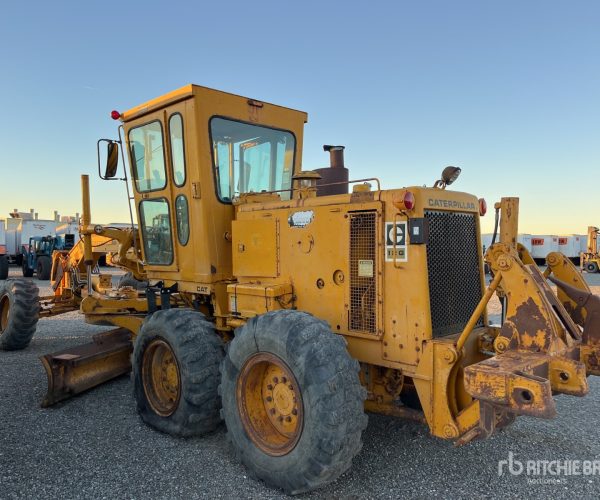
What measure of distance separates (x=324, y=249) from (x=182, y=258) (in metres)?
1.96

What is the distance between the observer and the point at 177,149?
5.45 m

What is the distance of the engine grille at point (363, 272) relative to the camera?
158 inches

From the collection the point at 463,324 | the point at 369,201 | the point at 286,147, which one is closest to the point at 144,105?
the point at 286,147

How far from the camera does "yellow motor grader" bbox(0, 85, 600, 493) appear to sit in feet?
11.2

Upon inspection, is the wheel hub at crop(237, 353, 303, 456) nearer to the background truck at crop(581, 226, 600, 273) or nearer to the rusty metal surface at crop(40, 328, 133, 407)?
the rusty metal surface at crop(40, 328, 133, 407)

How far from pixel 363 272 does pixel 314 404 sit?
3.78 feet

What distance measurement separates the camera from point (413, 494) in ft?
12.2

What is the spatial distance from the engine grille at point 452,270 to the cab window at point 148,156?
310 cm

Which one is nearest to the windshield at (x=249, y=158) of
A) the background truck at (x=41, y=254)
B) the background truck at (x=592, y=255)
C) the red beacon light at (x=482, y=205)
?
the red beacon light at (x=482, y=205)

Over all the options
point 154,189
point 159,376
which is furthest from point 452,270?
point 154,189

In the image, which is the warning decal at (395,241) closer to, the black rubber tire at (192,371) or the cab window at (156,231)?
the black rubber tire at (192,371)

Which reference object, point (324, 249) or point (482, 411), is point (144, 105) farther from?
point (482, 411)

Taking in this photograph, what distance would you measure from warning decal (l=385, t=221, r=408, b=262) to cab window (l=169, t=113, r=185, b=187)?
248cm

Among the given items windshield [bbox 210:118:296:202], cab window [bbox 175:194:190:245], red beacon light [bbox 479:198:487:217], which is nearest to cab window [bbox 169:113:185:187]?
cab window [bbox 175:194:190:245]
